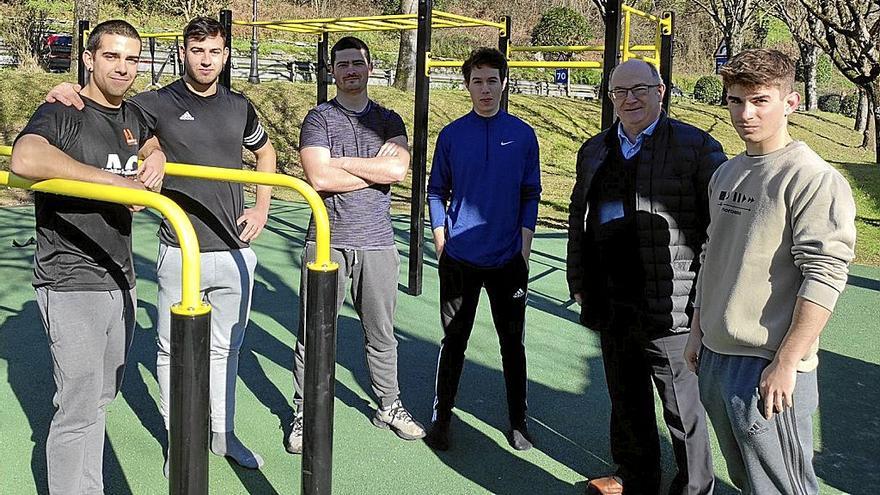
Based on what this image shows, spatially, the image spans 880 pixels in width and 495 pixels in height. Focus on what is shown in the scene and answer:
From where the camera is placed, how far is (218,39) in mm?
3096

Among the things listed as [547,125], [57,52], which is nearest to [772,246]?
[547,125]

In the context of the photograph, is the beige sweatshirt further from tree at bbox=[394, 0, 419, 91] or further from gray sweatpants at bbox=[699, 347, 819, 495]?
tree at bbox=[394, 0, 419, 91]

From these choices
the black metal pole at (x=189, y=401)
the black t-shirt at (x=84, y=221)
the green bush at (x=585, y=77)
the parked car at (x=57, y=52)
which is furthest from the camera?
the green bush at (x=585, y=77)

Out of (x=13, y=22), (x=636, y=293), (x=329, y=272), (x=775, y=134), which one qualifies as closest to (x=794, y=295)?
(x=775, y=134)

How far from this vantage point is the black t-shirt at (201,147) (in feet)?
10.00

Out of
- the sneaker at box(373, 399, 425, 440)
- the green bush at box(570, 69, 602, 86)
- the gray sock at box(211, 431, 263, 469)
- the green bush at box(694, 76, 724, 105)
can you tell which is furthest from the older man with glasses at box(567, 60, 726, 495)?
the green bush at box(694, 76, 724, 105)

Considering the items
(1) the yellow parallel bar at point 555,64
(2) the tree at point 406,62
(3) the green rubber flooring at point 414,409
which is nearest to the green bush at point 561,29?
(2) the tree at point 406,62

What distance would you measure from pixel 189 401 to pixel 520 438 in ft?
6.78

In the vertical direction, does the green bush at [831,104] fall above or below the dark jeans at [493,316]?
above

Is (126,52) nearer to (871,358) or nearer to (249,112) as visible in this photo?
(249,112)

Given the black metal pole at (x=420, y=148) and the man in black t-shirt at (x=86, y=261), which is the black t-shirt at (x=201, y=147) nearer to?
the man in black t-shirt at (x=86, y=261)

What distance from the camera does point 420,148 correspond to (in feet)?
18.8

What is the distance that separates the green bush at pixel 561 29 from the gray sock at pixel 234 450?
26.3 meters

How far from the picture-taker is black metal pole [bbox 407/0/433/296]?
18.5 ft
